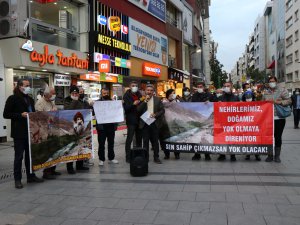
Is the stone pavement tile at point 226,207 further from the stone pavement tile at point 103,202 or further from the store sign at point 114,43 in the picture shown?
the store sign at point 114,43

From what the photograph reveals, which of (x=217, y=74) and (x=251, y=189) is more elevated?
(x=217, y=74)

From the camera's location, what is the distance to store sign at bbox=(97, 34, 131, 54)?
1979 cm

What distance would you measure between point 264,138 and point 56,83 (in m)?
10.8

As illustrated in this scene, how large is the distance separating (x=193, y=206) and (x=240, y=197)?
862 millimetres

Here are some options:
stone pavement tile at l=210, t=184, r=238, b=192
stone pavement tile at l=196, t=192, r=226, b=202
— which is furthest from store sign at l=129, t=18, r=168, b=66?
stone pavement tile at l=196, t=192, r=226, b=202

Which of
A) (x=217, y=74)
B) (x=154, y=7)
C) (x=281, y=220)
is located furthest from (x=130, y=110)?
(x=217, y=74)

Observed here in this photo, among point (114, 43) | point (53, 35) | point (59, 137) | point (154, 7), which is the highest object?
point (154, 7)

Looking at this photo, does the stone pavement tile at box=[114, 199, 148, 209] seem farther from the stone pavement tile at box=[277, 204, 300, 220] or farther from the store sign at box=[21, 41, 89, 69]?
the store sign at box=[21, 41, 89, 69]

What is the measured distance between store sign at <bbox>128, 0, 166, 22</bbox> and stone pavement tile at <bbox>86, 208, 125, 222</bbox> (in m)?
21.5

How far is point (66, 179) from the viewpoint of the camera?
23.5ft

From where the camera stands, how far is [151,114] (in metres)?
8.66

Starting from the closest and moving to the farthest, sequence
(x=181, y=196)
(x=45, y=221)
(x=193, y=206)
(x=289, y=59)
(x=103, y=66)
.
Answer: (x=45, y=221), (x=193, y=206), (x=181, y=196), (x=103, y=66), (x=289, y=59)

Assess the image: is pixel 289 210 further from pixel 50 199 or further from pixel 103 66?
pixel 103 66

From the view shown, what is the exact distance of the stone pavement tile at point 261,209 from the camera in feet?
15.5
